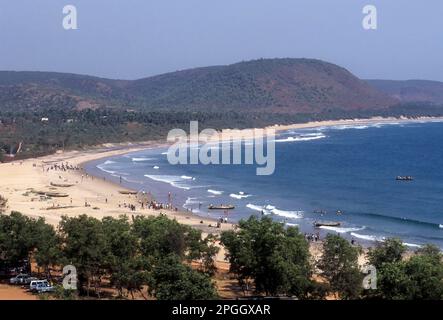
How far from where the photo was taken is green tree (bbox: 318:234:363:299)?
23.2 m

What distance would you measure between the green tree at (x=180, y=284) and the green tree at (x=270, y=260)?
13.6 ft

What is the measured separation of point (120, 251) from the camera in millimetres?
25500

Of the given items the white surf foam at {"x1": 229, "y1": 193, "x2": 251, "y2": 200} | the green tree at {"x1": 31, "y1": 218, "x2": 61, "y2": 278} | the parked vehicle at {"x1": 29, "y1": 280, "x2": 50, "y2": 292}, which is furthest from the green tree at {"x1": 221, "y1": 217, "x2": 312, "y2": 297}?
the white surf foam at {"x1": 229, "y1": 193, "x2": 251, "y2": 200}

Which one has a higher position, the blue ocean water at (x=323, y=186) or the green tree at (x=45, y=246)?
the green tree at (x=45, y=246)

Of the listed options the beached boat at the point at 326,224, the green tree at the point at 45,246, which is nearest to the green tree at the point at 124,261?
the green tree at the point at 45,246

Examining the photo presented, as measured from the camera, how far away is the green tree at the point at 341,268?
23.2 meters

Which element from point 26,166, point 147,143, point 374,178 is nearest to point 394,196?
point 374,178

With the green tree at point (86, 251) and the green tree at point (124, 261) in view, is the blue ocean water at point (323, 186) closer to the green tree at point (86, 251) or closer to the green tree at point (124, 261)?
the green tree at point (124, 261)

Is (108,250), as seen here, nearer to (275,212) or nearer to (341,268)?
(341,268)

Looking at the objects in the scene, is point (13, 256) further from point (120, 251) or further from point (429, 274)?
point (429, 274)

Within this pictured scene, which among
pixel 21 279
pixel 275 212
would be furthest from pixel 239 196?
pixel 21 279

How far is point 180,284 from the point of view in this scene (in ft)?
61.3

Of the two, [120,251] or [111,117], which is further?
[111,117]
